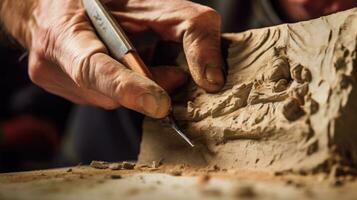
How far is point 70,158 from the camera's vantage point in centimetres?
307

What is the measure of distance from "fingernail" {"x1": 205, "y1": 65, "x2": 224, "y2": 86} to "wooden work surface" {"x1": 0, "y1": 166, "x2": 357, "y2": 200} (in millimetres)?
316

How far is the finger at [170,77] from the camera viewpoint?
5.11 feet

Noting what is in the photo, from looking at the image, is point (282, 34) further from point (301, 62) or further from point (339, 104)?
point (339, 104)

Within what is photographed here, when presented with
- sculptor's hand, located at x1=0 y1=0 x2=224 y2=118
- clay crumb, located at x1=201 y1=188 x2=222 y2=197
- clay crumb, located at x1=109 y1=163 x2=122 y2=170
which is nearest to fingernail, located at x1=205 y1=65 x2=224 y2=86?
sculptor's hand, located at x1=0 y1=0 x2=224 y2=118

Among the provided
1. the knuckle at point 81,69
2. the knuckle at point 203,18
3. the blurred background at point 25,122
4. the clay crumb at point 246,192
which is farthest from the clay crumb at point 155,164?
the blurred background at point 25,122

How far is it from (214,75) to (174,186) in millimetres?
516

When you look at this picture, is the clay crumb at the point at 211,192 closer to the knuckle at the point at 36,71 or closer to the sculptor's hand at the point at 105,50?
the sculptor's hand at the point at 105,50

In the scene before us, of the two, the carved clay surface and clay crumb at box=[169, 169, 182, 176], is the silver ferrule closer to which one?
the carved clay surface

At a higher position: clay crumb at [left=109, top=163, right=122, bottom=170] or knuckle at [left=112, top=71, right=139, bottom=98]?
knuckle at [left=112, top=71, right=139, bottom=98]

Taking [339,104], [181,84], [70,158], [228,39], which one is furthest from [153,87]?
[70,158]

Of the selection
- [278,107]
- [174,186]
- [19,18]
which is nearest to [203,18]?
[278,107]

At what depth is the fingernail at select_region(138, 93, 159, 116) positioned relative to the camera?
1.30m

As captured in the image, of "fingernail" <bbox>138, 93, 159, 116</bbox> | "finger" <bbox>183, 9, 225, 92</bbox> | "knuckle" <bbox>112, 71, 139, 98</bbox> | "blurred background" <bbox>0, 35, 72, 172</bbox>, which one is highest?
"finger" <bbox>183, 9, 225, 92</bbox>

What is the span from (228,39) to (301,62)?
372mm
